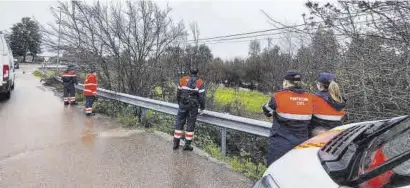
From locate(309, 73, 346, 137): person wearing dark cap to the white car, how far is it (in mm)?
1966

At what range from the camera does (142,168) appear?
6.34 m

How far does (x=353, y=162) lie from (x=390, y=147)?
0.28m

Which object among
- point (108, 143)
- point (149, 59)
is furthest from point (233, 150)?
point (149, 59)

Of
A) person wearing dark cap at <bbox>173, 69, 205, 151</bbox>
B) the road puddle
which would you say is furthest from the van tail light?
person wearing dark cap at <bbox>173, 69, 205, 151</bbox>

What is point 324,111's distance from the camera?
5051mm

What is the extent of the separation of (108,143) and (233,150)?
2763 mm

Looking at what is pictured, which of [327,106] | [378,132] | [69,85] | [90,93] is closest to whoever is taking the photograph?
[378,132]

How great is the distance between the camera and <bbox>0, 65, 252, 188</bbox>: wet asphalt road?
18.7 ft

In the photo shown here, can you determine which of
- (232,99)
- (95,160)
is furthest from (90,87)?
(232,99)

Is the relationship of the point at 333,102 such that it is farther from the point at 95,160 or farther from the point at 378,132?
the point at 95,160

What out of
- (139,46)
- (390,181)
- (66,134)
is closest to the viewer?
(390,181)

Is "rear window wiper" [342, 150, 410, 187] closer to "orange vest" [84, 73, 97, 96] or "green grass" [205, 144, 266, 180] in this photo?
"green grass" [205, 144, 266, 180]

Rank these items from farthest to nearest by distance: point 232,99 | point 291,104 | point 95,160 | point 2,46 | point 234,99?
point 232,99 → point 234,99 → point 2,46 → point 95,160 → point 291,104

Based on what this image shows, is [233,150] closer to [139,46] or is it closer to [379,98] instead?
[379,98]
